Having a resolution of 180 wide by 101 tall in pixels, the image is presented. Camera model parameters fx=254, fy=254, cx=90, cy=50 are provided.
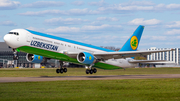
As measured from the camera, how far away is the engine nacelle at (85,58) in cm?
3869

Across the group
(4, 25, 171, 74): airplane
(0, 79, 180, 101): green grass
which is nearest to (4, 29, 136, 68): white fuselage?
(4, 25, 171, 74): airplane

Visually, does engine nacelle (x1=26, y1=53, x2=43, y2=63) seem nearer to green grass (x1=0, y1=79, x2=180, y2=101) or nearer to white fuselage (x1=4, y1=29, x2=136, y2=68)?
white fuselage (x1=4, y1=29, x2=136, y2=68)

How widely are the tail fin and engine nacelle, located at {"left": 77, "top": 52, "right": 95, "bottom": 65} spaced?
33.7 feet

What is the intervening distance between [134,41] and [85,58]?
1407 cm

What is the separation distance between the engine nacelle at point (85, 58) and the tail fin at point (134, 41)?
1028 centimetres

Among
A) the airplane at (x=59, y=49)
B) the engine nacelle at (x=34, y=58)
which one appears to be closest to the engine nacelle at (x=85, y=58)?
the airplane at (x=59, y=49)

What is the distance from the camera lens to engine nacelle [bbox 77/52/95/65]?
3869cm

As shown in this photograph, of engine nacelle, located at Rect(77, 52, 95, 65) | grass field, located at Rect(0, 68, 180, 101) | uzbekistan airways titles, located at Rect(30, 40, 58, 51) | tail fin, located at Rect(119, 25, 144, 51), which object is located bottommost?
grass field, located at Rect(0, 68, 180, 101)

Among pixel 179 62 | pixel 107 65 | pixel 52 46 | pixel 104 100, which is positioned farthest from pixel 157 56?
pixel 104 100

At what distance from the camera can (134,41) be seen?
48.8 metres

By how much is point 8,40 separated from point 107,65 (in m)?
19.5

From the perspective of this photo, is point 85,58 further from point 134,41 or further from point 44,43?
point 134,41

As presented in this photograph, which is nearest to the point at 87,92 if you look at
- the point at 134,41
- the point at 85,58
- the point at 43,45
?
the point at 43,45

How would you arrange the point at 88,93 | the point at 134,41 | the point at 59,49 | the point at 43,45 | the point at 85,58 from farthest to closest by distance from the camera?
1. the point at 134,41
2. the point at 59,49
3. the point at 85,58
4. the point at 43,45
5. the point at 88,93
